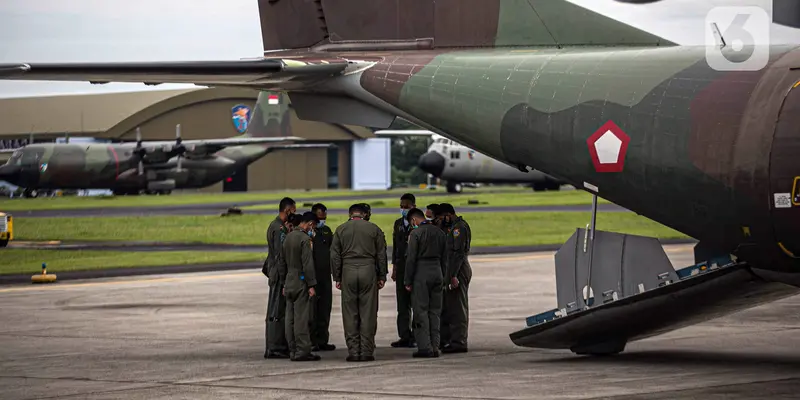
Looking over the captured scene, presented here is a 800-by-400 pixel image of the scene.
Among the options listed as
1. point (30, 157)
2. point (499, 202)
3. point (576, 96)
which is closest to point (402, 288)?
point (576, 96)

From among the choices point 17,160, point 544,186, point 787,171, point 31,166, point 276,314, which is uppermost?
point 17,160

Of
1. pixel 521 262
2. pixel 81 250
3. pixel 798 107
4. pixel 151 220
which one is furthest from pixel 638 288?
pixel 151 220

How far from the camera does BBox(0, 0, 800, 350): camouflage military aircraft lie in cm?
1103

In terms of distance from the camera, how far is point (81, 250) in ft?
107

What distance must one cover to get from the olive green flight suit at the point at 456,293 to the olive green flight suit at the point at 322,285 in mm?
1579

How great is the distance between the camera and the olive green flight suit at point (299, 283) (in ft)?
44.4

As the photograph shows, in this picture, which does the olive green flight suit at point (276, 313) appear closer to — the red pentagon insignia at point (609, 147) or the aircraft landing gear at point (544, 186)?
the red pentagon insignia at point (609, 147)

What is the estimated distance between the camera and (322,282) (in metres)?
14.6

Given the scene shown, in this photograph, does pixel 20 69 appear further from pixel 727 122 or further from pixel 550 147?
pixel 727 122

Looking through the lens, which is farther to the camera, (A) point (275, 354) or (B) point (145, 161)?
(B) point (145, 161)

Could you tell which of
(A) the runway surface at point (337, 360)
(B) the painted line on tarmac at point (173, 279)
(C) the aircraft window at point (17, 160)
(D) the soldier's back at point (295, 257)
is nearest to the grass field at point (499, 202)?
(C) the aircraft window at point (17, 160)

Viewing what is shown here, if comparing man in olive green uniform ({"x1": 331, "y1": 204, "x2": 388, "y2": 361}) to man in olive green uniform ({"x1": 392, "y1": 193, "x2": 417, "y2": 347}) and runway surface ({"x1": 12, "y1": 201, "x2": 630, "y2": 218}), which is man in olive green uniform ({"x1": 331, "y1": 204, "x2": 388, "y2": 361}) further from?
runway surface ({"x1": 12, "y1": 201, "x2": 630, "y2": 218})

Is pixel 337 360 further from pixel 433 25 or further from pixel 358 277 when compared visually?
pixel 433 25

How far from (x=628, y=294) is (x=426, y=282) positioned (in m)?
2.64
